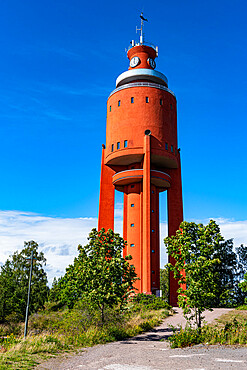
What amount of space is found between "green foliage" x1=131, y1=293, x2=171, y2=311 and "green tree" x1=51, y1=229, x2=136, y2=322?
9755mm

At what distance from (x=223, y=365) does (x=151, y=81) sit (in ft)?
121

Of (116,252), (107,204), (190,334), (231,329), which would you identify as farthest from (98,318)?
(107,204)

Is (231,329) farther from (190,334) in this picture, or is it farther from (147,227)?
(147,227)

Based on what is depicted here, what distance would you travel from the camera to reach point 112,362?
1137 centimetres

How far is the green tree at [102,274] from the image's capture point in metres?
17.2

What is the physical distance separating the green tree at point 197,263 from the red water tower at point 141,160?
18047 mm

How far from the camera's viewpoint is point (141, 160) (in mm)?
38375

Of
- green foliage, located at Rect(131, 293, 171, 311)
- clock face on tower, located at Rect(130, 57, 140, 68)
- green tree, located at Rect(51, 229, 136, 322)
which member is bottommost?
green foliage, located at Rect(131, 293, 171, 311)

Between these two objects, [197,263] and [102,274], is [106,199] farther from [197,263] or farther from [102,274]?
[197,263]

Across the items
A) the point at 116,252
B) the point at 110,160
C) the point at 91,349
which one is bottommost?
the point at 91,349

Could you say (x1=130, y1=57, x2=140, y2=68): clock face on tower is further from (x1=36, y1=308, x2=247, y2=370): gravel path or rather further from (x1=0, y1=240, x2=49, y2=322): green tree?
(x1=36, y1=308, x2=247, y2=370): gravel path

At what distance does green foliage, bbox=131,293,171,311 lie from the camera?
2830 centimetres

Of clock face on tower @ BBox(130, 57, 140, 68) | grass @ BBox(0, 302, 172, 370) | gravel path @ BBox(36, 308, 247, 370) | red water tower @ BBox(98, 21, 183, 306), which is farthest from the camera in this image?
clock face on tower @ BBox(130, 57, 140, 68)

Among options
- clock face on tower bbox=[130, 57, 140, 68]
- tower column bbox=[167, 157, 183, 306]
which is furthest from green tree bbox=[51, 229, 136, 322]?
clock face on tower bbox=[130, 57, 140, 68]
